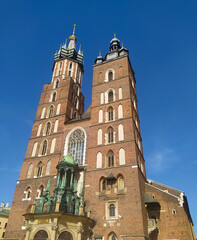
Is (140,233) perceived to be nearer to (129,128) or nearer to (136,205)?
(136,205)

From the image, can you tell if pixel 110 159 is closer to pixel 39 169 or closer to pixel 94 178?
pixel 94 178

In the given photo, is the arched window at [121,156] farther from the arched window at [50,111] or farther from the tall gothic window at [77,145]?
the arched window at [50,111]

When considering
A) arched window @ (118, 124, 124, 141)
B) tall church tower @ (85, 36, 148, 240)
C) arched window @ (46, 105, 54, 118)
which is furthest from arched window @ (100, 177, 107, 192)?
arched window @ (46, 105, 54, 118)

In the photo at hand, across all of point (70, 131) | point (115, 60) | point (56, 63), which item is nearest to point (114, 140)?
point (70, 131)

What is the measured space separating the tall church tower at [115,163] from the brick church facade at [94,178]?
0.08 m

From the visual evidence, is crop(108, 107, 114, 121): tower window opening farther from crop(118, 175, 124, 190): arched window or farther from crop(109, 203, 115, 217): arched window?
crop(109, 203, 115, 217): arched window

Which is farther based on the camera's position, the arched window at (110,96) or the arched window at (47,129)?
the arched window at (47,129)

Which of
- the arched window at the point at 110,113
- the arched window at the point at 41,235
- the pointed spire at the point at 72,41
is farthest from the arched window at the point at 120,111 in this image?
the pointed spire at the point at 72,41

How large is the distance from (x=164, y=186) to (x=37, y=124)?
1852 cm

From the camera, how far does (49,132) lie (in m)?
27.9

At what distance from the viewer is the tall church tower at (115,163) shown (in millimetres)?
17938

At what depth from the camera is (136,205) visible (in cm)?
1812

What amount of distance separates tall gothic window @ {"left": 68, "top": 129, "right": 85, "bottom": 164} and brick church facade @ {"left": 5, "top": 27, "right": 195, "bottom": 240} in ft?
0.39

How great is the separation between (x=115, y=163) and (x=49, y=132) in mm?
10754
